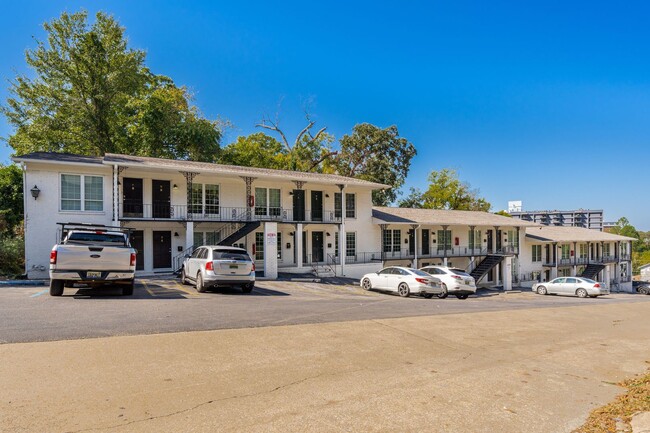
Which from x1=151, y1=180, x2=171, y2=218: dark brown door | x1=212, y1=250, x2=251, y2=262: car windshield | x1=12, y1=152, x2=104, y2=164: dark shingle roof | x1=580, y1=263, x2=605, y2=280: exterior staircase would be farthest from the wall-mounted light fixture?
x1=580, y1=263, x2=605, y2=280: exterior staircase

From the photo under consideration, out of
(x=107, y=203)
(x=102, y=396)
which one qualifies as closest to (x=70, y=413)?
(x=102, y=396)

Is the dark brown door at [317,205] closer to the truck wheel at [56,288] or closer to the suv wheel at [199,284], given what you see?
the suv wheel at [199,284]

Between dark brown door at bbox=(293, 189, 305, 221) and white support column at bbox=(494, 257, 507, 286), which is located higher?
dark brown door at bbox=(293, 189, 305, 221)

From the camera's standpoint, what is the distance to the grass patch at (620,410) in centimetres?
439

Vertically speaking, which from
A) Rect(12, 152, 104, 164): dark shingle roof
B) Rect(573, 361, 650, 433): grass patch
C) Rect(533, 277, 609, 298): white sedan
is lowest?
Rect(533, 277, 609, 298): white sedan

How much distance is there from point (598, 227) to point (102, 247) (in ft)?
316

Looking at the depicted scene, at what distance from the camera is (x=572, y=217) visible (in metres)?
86.8

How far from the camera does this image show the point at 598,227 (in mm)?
84250

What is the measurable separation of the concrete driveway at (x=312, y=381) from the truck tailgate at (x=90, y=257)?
4.82 m

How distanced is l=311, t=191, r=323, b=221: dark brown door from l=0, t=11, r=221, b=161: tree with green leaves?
36.2ft

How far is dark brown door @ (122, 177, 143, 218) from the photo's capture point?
69.7 ft

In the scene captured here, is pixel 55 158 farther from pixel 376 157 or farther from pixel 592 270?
pixel 592 270

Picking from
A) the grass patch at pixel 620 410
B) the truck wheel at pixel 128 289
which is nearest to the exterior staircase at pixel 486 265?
the truck wheel at pixel 128 289

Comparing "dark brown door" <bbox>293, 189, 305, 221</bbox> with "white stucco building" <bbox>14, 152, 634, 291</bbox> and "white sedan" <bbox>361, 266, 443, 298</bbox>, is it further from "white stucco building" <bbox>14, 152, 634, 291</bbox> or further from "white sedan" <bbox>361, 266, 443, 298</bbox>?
"white sedan" <bbox>361, 266, 443, 298</bbox>
